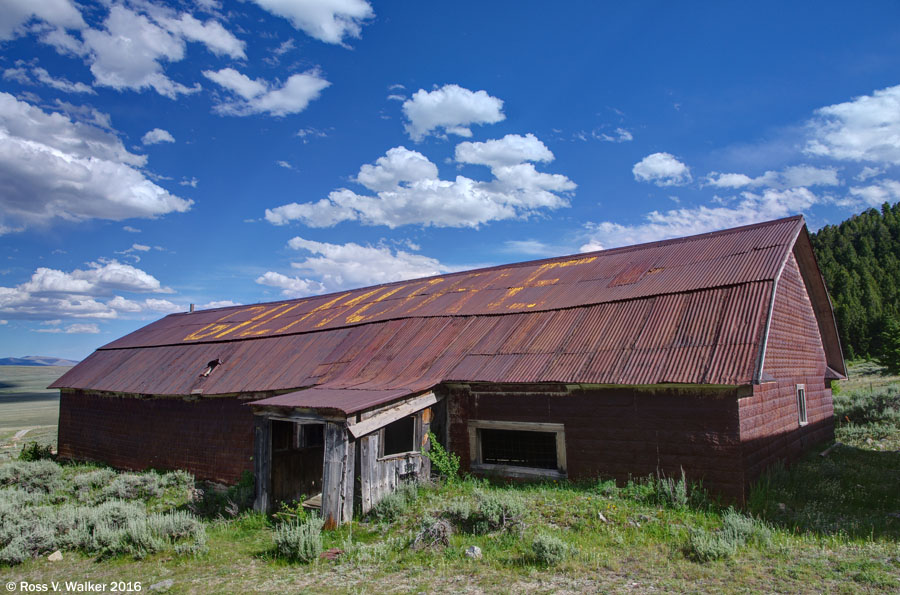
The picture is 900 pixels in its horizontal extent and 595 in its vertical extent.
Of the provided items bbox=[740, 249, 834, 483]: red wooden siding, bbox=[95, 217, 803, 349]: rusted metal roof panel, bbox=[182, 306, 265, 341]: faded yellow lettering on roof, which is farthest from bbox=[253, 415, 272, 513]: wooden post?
bbox=[182, 306, 265, 341]: faded yellow lettering on roof

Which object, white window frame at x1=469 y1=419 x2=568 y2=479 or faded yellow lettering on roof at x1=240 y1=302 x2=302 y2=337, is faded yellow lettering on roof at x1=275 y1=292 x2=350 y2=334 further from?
white window frame at x1=469 y1=419 x2=568 y2=479

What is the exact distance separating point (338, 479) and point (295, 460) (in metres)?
3.53

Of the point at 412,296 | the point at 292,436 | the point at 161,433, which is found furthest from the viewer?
the point at 412,296

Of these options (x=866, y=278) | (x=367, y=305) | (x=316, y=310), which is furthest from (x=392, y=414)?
(x=866, y=278)

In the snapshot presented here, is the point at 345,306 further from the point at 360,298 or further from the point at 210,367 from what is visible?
the point at 210,367

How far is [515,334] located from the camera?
517 inches

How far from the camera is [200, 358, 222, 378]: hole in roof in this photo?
1725 cm

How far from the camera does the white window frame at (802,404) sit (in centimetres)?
1330

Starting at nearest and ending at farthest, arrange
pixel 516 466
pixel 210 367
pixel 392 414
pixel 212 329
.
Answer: pixel 392 414, pixel 516 466, pixel 210 367, pixel 212 329

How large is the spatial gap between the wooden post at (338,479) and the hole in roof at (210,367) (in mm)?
8786

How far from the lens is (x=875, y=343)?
49.6 meters

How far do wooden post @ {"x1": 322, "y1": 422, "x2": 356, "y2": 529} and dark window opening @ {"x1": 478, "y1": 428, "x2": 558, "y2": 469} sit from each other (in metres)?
3.07

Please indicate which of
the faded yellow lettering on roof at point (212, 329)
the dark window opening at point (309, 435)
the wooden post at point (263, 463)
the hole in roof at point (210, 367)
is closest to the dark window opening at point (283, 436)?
the dark window opening at point (309, 435)

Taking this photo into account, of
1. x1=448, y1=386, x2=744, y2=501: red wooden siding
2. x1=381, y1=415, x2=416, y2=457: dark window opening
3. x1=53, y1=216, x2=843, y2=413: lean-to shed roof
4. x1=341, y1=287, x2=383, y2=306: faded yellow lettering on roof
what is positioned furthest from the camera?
x1=341, y1=287, x2=383, y2=306: faded yellow lettering on roof
